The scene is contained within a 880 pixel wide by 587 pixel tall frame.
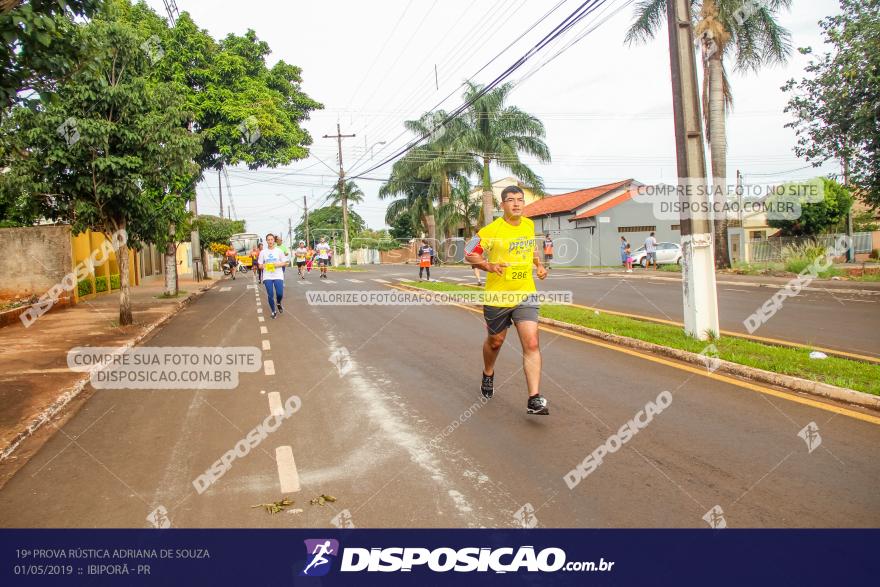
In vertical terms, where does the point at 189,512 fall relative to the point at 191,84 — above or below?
below

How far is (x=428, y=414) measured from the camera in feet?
20.5

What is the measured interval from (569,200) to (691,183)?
38.4 metres

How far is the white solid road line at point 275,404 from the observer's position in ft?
21.3

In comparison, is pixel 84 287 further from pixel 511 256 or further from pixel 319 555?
pixel 319 555

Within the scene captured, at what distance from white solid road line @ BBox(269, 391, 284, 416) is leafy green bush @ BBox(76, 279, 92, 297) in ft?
50.5

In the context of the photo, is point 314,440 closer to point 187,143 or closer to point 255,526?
point 255,526

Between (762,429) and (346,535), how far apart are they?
11.8ft

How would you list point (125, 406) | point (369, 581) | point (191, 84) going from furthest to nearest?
point (191, 84) < point (125, 406) < point (369, 581)

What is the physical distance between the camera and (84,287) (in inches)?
832

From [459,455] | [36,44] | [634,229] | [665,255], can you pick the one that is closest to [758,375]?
[459,455]

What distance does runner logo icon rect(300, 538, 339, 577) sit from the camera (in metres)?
3.42

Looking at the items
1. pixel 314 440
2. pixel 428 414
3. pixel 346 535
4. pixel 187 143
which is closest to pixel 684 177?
pixel 428 414

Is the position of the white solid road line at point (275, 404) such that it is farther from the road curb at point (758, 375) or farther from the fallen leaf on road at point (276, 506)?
the road curb at point (758, 375)

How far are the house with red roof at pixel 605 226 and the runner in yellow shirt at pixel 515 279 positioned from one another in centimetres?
3486
